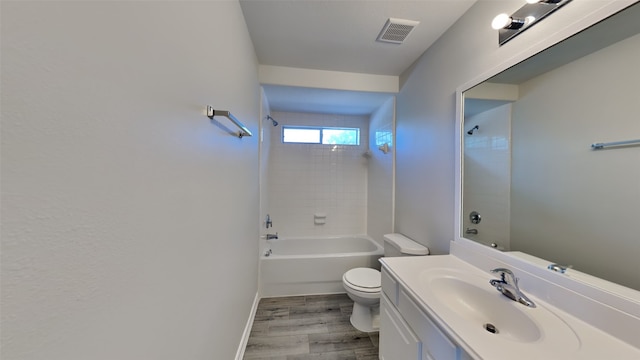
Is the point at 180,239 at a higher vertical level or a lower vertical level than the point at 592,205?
lower

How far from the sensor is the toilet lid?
73.7 inches


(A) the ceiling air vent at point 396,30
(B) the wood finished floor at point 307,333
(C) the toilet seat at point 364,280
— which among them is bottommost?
(B) the wood finished floor at point 307,333

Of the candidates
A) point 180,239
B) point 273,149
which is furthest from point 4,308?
point 273,149

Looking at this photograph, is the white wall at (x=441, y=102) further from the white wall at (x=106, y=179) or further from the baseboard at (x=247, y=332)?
the baseboard at (x=247, y=332)

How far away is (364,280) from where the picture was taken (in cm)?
194

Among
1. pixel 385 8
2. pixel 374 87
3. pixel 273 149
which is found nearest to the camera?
pixel 385 8

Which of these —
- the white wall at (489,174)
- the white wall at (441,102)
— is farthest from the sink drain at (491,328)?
the white wall at (441,102)

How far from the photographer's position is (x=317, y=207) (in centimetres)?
330

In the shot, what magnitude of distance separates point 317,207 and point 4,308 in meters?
3.06

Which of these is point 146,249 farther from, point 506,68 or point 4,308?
point 506,68

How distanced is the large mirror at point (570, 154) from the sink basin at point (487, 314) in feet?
0.89

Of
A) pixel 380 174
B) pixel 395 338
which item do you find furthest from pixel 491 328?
pixel 380 174

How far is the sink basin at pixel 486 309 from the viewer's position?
34.8 inches

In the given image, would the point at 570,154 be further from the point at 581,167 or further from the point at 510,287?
the point at 510,287
